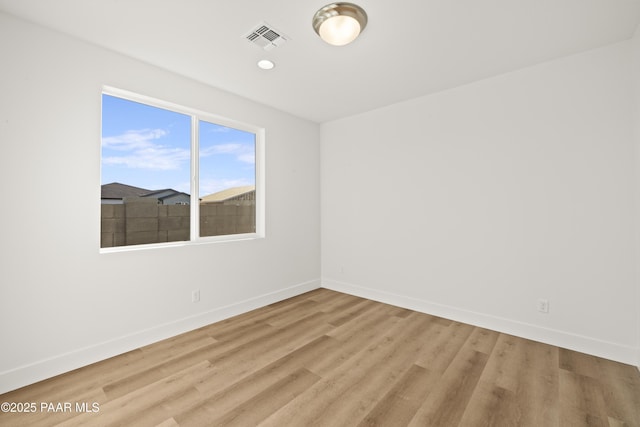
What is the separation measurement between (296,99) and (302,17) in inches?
58.6

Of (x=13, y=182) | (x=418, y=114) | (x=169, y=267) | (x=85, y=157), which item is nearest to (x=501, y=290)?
(x=418, y=114)

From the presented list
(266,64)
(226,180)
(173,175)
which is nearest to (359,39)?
(266,64)

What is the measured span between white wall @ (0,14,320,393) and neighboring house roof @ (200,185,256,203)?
610 mm

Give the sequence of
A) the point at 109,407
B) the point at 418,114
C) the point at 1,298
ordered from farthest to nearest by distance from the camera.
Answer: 1. the point at 418,114
2. the point at 1,298
3. the point at 109,407

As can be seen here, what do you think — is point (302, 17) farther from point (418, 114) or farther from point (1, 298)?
point (1, 298)

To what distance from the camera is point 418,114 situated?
3438 mm

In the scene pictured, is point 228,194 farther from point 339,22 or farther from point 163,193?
point 339,22

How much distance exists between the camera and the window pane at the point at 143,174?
2520 millimetres

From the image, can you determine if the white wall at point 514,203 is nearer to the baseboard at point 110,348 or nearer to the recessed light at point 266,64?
the recessed light at point 266,64

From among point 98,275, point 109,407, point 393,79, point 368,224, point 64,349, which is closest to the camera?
point 109,407

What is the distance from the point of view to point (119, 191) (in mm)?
2574

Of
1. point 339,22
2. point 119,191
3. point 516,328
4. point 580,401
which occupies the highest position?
point 339,22

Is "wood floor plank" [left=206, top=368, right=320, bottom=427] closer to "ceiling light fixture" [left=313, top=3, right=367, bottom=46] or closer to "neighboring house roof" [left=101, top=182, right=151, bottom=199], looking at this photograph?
"neighboring house roof" [left=101, top=182, right=151, bottom=199]

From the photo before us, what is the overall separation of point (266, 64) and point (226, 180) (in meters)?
1.45
